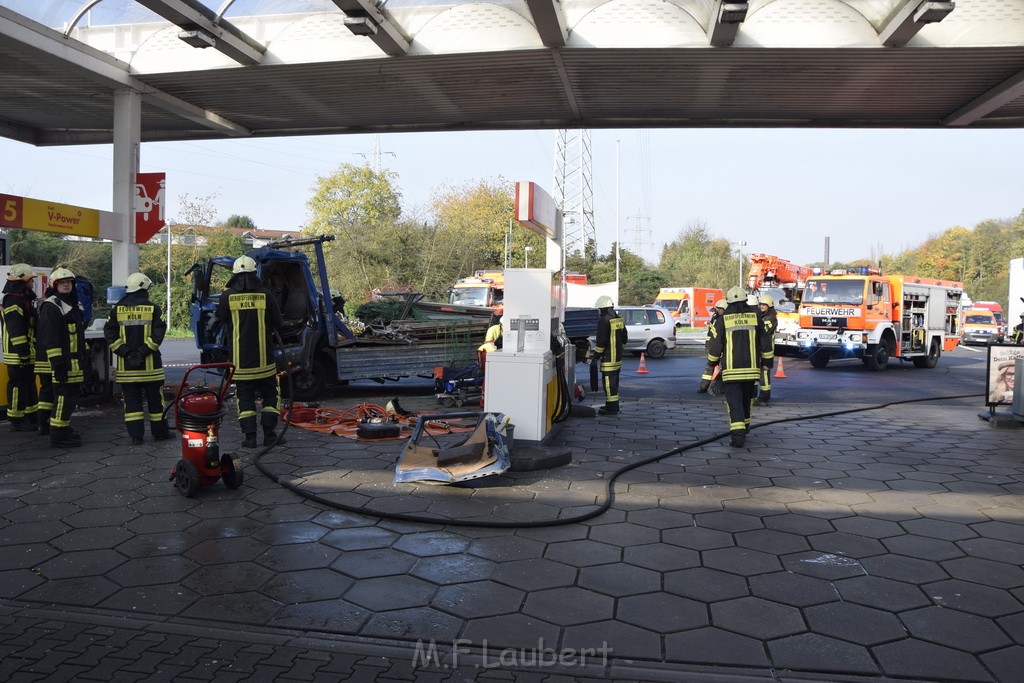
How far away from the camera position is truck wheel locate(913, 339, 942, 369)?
65.0ft

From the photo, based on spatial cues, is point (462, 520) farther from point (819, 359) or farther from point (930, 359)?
point (930, 359)

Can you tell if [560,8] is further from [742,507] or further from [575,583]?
[575,583]

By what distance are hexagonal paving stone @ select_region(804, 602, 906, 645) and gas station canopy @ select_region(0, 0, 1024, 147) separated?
6.95 meters

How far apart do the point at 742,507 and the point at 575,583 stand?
6.53 ft

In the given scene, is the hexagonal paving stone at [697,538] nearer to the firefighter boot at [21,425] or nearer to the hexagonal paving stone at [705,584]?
the hexagonal paving stone at [705,584]

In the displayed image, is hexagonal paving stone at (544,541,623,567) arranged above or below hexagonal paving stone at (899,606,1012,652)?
above

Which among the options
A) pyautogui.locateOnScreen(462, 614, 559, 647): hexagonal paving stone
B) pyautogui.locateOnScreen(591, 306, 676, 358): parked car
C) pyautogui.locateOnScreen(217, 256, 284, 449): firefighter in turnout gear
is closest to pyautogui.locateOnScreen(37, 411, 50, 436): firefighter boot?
pyautogui.locateOnScreen(217, 256, 284, 449): firefighter in turnout gear

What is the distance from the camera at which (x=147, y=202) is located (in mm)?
11438

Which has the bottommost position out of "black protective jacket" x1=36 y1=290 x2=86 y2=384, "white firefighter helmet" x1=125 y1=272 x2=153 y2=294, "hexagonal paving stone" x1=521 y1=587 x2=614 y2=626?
"hexagonal paving stone" x1=521 y1=587 x2=614 y2=626

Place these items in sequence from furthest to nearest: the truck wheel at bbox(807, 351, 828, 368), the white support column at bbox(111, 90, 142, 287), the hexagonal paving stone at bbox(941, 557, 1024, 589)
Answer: the truck wheel at bbox(807, 351, 828, 368), the white support column at bbox(111, 90, 142, 287), the hexagonal paving stone at bbox(941, 557, 1024, 589)

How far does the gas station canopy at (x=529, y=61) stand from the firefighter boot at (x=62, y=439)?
490 centimetres

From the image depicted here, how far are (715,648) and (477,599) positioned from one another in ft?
3.93

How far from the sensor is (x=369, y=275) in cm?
3038

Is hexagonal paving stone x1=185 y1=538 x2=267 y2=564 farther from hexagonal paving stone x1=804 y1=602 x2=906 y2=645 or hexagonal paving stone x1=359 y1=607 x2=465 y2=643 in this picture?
hexagonal paving stone x1=804 y1=602 x2=906 y2=645
